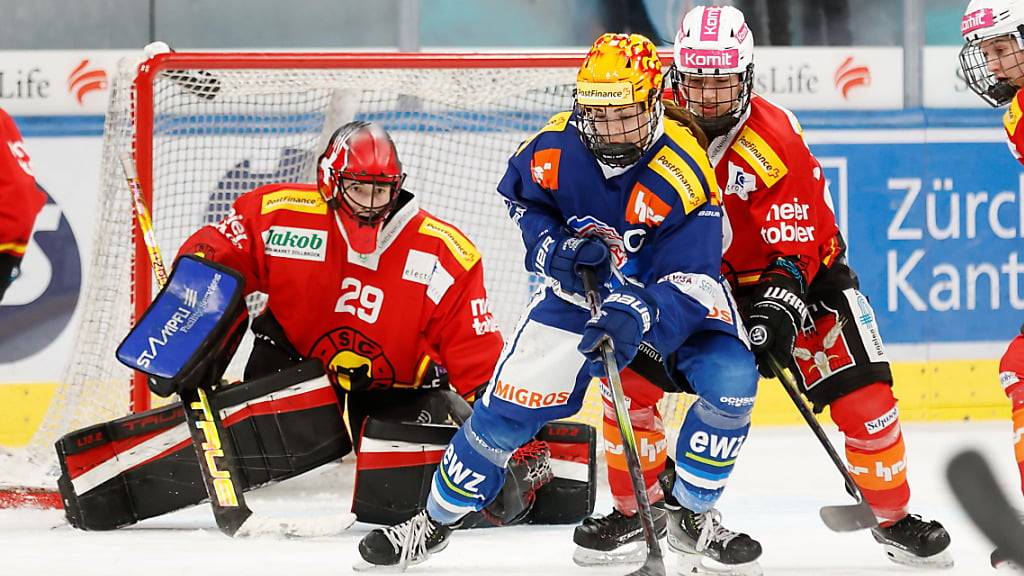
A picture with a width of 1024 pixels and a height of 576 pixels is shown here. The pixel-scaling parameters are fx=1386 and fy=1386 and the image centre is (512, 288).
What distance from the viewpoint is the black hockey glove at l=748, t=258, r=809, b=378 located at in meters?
2.55

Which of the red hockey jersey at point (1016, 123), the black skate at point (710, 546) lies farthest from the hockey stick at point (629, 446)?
the red hockey jersey at point (1016, 123)

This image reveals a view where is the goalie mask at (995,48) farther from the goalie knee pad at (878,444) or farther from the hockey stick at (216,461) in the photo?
the hockey stick at (216,461)

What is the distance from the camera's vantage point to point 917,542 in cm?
272

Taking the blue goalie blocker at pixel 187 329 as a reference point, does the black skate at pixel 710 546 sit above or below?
below

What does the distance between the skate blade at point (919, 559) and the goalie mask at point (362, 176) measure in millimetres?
1366

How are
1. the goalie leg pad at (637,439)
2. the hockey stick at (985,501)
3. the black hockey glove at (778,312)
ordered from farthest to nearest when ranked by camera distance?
the goalie leg pad at (637,439) < the black hockey glove at (778,312) < the hockey stick at (985,501)

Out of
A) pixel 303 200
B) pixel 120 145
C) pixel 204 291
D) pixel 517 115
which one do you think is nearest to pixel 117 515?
pixel 204 291

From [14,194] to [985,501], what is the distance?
2894 mm

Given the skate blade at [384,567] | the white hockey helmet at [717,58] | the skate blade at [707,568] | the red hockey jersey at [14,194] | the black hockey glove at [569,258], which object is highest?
the white hockey helmet at [717,58]

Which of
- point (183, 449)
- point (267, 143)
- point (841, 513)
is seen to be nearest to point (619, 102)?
point (841, 513)

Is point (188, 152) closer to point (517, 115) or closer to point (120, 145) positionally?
point (120, 145)

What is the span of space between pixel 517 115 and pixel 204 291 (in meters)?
1.44

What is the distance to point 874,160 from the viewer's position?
486 cm

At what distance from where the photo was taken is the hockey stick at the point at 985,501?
2.22 feet
